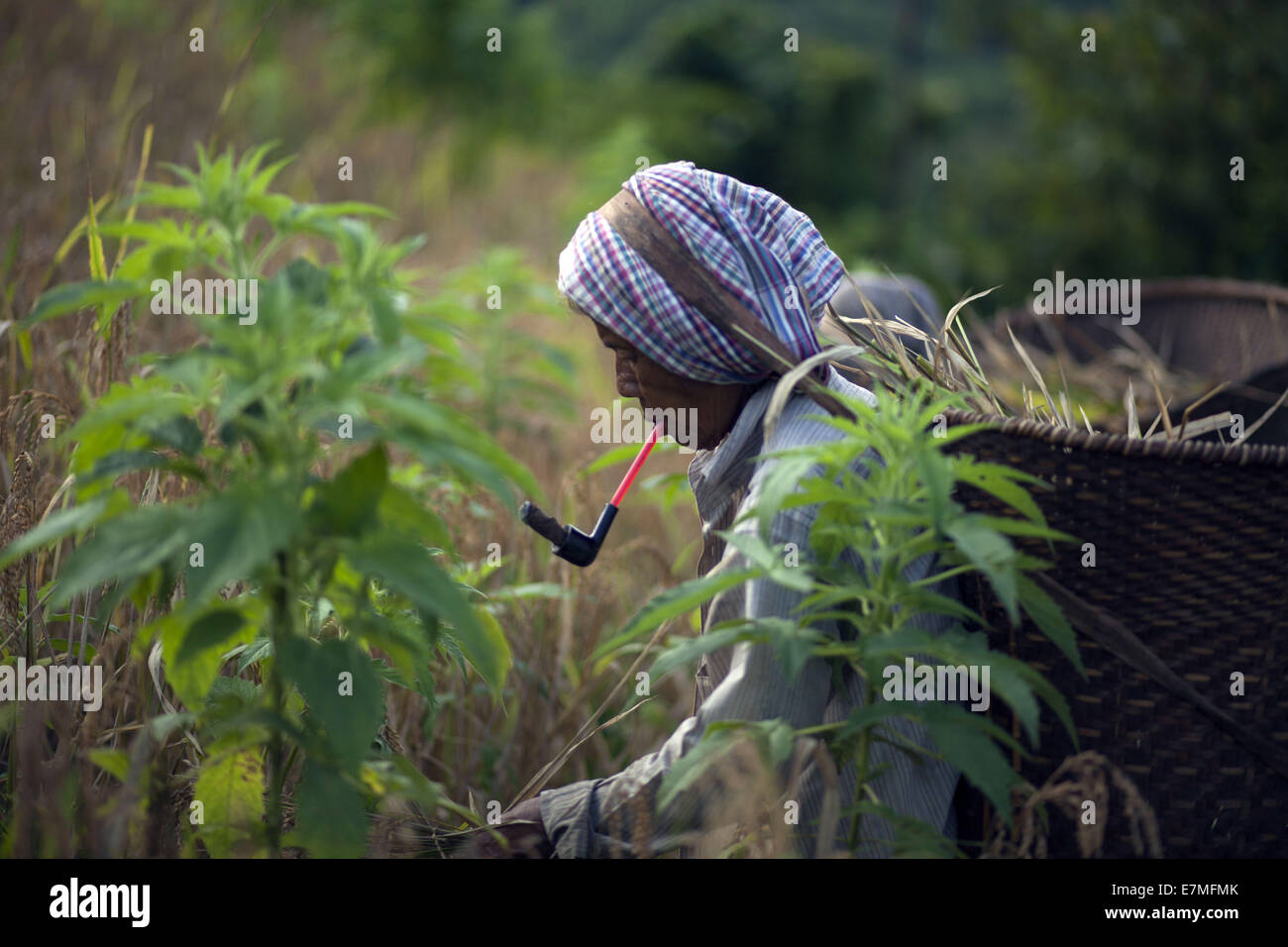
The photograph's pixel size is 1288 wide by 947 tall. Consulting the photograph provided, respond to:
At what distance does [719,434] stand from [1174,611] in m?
0.74

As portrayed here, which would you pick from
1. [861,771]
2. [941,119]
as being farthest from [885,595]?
[941,119]

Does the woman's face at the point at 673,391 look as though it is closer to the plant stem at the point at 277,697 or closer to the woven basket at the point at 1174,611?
the woven basket at the point at 1174,611

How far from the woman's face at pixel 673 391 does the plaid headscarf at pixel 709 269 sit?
0.04m

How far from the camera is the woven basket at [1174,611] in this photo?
1.50 meters

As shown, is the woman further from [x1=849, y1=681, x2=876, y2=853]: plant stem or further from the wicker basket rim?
the wicker basket rim

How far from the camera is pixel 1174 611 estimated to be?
153cm

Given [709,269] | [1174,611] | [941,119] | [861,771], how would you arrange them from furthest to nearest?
[941,119] < [709,269] < [1174,611] < [861,771]

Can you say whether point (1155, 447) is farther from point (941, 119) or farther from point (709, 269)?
point (941, 119)

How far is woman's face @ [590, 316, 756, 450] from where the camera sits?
5.99 ft

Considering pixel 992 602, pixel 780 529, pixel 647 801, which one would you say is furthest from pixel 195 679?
pixel 992 602

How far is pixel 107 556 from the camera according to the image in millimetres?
1159

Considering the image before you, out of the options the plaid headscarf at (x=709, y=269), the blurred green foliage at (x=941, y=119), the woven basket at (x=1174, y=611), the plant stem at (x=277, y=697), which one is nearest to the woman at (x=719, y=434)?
the plaid headscarf at (x=709, y=269)

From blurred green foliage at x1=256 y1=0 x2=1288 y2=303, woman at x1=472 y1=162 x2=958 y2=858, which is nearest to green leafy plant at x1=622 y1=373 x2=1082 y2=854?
woman at x1=472 y1=162 x2=958 y2=858

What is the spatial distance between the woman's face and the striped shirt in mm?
83
